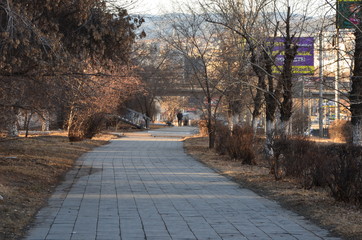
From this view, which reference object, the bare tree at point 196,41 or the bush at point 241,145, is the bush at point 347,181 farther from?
the bare tree at point 196,41

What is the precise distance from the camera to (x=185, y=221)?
8148 millimetres

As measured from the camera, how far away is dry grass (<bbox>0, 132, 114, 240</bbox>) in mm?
7914

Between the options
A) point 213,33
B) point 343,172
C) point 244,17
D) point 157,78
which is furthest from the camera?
point 157,78

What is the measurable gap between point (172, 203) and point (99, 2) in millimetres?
4917

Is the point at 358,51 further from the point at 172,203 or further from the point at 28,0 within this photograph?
the point at 28,0

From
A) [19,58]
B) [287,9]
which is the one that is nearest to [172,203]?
[19,58]

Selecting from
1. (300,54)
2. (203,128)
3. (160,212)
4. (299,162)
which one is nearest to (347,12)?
(299,162)

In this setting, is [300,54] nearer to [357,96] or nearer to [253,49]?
[253,49]

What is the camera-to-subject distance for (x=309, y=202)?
977cm

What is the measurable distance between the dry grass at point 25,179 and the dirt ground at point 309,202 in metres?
4.36

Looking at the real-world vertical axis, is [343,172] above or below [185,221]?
above

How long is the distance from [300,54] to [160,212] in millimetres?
12542

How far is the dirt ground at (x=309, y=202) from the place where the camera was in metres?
7.72

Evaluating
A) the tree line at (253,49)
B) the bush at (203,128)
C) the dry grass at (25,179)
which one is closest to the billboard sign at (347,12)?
the tree line at (253,49)
